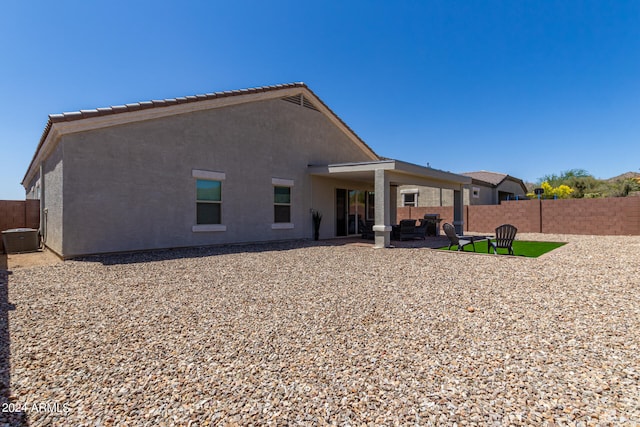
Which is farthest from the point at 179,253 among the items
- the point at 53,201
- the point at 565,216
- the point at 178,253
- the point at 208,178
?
the point at 565,216

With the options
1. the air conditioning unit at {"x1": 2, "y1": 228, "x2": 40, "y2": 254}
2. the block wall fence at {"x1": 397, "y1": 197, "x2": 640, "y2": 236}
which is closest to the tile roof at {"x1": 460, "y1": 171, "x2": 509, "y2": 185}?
the block wall fence at {"x1": 397, "y1": 197, "x2": 640, "y2": 236}

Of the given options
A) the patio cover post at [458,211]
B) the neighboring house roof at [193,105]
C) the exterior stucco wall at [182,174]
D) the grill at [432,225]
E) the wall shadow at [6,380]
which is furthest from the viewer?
the grill at [432,225]

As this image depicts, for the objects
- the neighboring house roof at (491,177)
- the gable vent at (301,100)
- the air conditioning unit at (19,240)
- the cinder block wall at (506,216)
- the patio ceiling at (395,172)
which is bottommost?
the air conditioning unit at (19,240)

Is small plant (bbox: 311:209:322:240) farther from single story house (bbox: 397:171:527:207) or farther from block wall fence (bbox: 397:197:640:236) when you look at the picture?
single story house (bbox: 397:171:527:207)

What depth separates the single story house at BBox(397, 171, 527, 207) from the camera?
27.6 metres

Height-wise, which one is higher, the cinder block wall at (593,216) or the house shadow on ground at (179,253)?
the cinder block wall at (593,216)

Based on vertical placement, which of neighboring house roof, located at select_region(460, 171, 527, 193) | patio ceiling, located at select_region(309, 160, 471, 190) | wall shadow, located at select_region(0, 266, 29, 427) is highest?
neighboring house roof, located at select_region(460, 171, 527, 193)

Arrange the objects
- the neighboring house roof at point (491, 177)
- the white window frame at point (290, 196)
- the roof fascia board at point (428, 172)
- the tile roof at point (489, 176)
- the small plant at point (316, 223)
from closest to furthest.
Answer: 1. the roof fascia board at point (428, 172)
2. the white window frame at point (290, 196)
3. the small plant at point (316, 223)
4. the neighboring house roof at point (491, 177)
5. the tile roof at point (489, 176)

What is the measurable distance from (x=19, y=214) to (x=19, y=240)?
3028 mm

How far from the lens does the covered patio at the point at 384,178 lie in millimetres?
12336

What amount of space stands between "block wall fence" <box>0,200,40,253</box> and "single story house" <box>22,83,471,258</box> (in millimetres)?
695

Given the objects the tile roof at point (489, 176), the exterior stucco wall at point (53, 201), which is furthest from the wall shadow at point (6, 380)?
the tile roof at point (489, 176)

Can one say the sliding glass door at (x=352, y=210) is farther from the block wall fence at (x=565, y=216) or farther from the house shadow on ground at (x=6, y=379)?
the house shadow on ground at (x=6, y=379)

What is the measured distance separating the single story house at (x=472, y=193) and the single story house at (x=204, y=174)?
10.9 m
